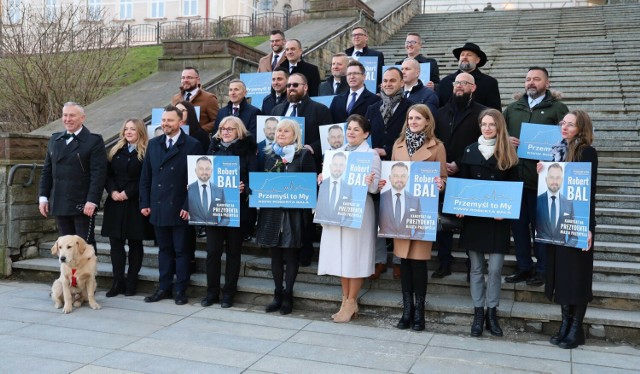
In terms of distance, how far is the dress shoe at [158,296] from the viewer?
7.24 meters

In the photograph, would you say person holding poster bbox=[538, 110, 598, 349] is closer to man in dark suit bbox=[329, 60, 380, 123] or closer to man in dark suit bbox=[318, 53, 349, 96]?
man in dark suit bbox=[329, 60, 380, 123]

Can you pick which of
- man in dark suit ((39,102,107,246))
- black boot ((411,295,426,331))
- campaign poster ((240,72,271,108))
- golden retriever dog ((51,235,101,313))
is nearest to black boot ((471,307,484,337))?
black boot ((411,295,426,331))

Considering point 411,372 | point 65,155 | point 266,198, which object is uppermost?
point 65,155

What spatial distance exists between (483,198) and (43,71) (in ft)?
40.2

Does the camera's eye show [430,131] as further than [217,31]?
No

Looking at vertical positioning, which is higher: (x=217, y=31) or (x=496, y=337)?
(x=217, y=31)

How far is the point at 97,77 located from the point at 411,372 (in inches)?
512

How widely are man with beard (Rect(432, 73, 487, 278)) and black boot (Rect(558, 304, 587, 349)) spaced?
1.61 metres

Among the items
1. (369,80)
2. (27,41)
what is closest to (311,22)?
(27,41)

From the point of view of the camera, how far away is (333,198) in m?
6.37

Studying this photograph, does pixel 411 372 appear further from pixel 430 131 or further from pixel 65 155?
pixel 65 155

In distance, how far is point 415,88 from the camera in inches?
294

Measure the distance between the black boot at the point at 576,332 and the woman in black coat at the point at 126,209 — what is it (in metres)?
5.04

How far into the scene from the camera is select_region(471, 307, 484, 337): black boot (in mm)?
6023
